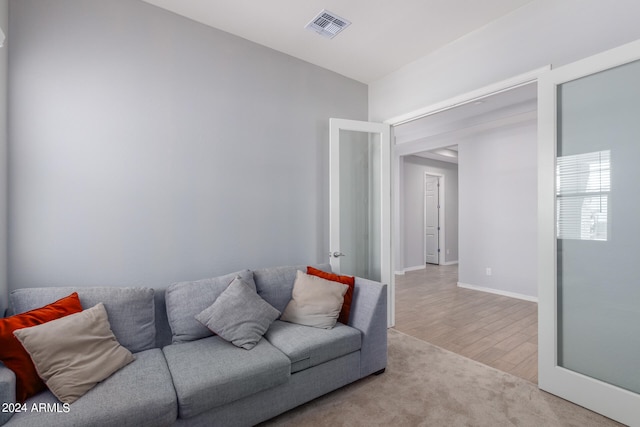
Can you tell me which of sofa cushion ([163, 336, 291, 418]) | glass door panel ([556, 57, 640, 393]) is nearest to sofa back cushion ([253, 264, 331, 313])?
sofa cushion ([163, 336, 291, 418])

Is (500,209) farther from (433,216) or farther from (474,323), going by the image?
(433,216)

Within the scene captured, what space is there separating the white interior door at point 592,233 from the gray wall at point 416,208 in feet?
15.1

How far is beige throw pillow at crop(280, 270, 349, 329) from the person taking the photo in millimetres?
2326

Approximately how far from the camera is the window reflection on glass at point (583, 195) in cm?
198

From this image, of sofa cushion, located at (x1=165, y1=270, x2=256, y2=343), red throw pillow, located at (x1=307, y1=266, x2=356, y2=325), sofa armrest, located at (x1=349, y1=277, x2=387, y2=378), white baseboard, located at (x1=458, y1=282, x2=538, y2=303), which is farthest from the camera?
white baseboard, located at (x1=458, y1=282, x2=538, y2=303)

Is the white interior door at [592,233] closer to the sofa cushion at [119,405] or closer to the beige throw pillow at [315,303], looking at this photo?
the beige throw pillow at [315,303]

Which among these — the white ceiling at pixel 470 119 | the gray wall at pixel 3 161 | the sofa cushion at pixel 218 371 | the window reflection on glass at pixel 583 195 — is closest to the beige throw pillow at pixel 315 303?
the sofa cushion at pixel 218 371

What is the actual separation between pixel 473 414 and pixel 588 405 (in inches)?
30.3

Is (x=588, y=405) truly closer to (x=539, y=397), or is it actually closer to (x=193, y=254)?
(x=539, y=397)

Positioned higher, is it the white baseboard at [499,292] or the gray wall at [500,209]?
the gray wall at [500,209]

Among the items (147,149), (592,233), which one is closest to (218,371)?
(147,149)

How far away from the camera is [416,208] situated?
721 centimetres

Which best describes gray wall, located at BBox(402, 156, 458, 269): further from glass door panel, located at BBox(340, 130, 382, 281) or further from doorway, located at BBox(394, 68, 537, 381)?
glass door panel, located at BBox(340, 130, 382, 281)

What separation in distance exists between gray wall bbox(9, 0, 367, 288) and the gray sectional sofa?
0.34 m
